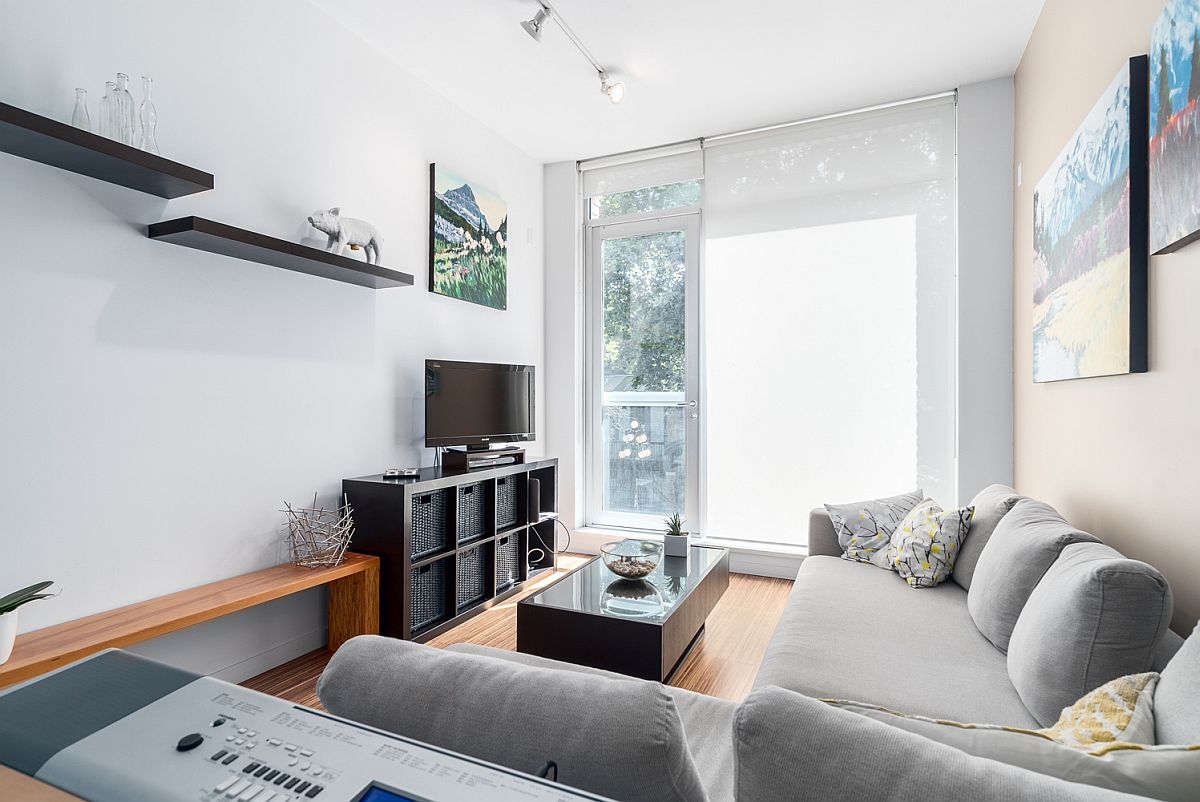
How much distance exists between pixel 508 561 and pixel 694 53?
9.78 feet

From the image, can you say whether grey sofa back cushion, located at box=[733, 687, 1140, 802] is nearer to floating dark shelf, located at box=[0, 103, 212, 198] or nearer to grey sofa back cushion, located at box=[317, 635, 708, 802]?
grey sofa back cushion, located at box=[317, 635, 708, 802]

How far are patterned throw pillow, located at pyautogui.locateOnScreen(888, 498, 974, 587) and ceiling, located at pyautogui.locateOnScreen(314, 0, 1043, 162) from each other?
7.46 feet

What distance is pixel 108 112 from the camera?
1.91m

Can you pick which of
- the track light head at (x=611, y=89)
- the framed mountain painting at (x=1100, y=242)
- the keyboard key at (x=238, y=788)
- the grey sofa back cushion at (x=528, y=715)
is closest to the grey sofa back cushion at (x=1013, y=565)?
the framed mountain painting at (x=1100, y=242)

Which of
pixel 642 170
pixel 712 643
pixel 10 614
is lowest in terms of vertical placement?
pixel 712 643

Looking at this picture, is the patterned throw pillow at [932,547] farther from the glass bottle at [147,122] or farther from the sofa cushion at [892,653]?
the glass bottle at [147,122]

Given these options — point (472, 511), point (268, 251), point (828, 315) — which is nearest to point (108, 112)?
point (268, 251)

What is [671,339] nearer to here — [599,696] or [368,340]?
[368,340]

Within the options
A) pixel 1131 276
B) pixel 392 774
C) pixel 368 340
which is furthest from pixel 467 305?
pixel 392 774

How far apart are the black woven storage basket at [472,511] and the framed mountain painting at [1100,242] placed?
2682 mm

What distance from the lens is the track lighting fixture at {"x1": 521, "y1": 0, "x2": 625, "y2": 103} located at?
274 cm

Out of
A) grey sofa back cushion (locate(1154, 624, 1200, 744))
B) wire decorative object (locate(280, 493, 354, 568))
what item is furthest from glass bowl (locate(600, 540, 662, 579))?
grey sofa back cushion (locate(1154, 624, 1200, 744))

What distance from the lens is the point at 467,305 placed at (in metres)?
3.78

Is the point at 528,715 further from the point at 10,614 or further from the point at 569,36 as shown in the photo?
the point at 569,36
